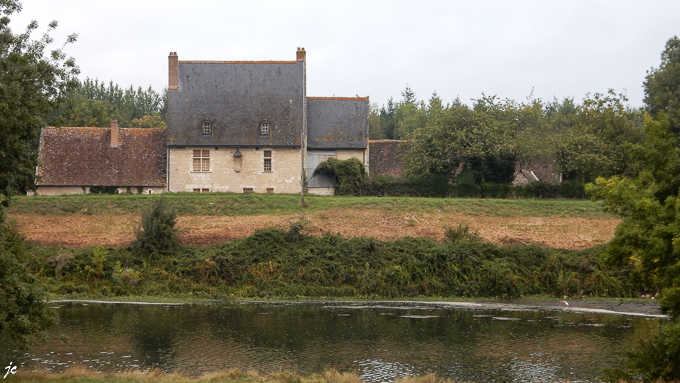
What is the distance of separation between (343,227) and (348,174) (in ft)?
34.8

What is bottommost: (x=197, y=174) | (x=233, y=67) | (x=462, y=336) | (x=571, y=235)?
(x=462, y=336)

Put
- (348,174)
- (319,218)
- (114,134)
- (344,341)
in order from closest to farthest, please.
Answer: (344,341) < (319,218) < (348,174) < (114,134)

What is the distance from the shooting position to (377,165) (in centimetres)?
5284

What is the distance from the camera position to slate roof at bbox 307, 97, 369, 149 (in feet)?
156

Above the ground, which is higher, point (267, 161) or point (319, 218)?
point (267, 161)

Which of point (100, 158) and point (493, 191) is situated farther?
point (100, 158)

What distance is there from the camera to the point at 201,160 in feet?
148

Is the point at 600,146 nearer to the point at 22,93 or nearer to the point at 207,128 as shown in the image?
the point at 207,128

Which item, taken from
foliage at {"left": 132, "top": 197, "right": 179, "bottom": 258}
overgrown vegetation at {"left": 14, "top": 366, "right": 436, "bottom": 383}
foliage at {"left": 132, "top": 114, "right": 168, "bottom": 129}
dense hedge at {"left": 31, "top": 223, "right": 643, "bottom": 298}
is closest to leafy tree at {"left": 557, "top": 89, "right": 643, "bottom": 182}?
dense hedge at {"left": 31, "top": 223, "right": 643, "bottom": 298}

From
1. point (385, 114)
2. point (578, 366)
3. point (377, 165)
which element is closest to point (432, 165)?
point (377, 165)

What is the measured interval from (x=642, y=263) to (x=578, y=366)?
401 centimetres

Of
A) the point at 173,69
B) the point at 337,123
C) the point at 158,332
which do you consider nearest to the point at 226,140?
the point at 173,69

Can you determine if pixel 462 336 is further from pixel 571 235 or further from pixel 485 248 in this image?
pixel 571 235

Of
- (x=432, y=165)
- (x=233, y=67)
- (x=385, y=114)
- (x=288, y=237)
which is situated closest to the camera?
(x=288, y=237)
